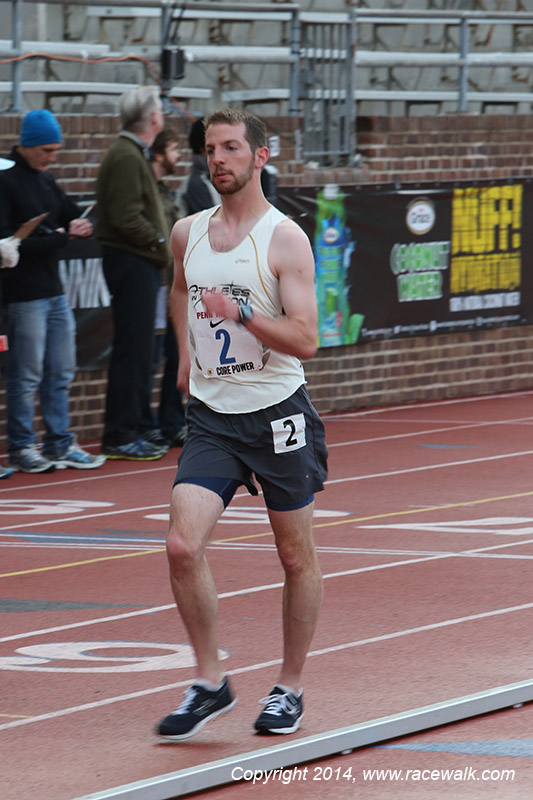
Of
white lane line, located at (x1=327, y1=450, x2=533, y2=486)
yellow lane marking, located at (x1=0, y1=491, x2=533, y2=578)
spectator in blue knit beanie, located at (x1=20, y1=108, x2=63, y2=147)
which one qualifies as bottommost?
white lane line, located at (x1=327, y1=450, x2=533, y2=486)

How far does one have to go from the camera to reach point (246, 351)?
5.25m

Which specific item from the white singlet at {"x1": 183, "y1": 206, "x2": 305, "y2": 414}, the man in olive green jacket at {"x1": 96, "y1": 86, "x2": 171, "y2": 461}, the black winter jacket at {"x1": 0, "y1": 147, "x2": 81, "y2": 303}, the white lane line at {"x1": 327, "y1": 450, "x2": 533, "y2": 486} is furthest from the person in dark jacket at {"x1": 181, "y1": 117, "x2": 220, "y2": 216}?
the white singlet at {"x1": 183, "y1": 206, "x2": 305, "y2": 414}

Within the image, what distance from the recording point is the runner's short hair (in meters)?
5.22

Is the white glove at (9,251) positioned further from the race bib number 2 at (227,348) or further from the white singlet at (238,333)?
the race bib number 2 at (227,348)

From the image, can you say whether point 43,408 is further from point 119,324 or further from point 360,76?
point 360,76

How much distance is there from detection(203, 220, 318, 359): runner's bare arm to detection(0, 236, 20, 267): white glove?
5.41 m

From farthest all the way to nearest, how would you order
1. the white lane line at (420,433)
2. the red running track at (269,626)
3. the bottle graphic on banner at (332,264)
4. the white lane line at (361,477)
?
the bottle graphic on banner at (332,264) < the white lane line at (420,433) < the white lane line at (361,477) < the red running track at (269,626)

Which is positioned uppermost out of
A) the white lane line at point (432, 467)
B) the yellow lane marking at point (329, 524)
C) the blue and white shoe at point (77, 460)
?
the yellow lane marking at point (329, 524)

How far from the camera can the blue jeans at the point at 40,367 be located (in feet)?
35.8

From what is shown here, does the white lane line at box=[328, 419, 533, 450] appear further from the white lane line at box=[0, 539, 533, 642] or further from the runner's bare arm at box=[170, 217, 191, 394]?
the runner's bare arm at box=[170, 217, 191, 394]

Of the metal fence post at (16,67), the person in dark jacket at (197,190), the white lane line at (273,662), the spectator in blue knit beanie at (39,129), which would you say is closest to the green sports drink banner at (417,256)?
the person in dark jacket at (197,190)

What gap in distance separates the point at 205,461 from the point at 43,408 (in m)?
6.26

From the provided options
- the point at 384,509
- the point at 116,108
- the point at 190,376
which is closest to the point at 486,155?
the point at 116,108

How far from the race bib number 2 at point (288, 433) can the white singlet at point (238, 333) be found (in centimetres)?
8
